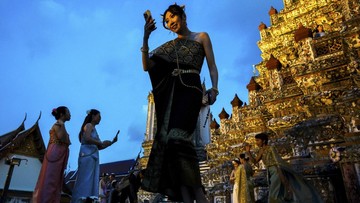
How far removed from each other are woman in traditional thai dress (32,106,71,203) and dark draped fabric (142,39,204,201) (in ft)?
7.95

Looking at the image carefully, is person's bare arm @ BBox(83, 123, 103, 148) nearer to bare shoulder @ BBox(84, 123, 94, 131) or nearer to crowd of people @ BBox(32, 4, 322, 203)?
bare shoulder @ BBox(84, 123, 94, 131)

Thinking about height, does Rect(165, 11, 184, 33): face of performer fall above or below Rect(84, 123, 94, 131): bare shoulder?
above

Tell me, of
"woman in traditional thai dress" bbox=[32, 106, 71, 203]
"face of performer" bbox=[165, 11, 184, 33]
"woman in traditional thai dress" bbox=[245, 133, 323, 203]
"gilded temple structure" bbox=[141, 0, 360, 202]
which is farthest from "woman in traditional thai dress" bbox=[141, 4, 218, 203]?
"gilded temple structure" bbox=[141, 0, 360, 202]

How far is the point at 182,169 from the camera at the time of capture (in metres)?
2.06

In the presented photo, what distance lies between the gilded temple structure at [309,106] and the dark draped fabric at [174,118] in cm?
418

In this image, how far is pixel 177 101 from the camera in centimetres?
235

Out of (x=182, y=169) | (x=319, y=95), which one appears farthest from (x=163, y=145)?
(x=319, y=95)

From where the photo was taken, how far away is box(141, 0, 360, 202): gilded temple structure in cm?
588

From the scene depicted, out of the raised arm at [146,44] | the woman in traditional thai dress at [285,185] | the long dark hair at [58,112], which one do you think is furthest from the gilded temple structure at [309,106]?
the long dark hair at [58,112]

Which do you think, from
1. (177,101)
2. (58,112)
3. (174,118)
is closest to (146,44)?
(177,101)

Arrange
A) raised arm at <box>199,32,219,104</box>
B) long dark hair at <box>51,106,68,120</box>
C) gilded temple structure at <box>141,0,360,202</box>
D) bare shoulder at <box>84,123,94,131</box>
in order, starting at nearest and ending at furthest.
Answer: raised arm at <box>199,32,219,104</box>, long dark hair at <box>51,106,68,120</box>, bare shoulder at <box>84,123,94,131</box>, gilded temple structure at <box>141,0,360,202</box>

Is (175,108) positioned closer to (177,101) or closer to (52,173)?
(177,101)

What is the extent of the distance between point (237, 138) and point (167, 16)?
11.9 m

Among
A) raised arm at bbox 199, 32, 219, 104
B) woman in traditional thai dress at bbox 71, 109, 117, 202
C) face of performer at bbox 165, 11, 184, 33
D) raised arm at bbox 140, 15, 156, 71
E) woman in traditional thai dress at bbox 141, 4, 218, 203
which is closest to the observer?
woman in traditional thai dress at bbox 141, 4, 218, 203
